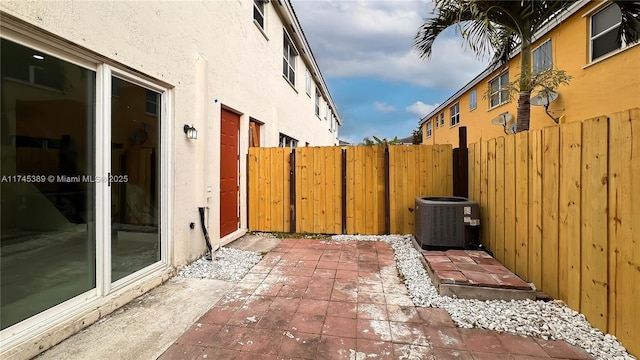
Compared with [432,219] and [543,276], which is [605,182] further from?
[432,219]

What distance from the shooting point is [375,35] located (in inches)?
337

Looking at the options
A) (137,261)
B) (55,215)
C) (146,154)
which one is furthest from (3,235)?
(146,154)

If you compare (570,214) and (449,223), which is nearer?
(570,214)

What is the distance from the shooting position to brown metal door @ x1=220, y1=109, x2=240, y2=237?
5.08m

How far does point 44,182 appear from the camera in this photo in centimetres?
234

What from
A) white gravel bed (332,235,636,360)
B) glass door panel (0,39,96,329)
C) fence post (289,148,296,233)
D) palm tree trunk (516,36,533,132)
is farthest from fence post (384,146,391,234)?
glass door panel (0,39,96,329)

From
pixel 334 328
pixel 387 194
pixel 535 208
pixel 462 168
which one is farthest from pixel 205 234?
pixel 462 168

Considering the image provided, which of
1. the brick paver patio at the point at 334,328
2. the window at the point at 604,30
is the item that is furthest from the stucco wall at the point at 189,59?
the window at the point at 604,30

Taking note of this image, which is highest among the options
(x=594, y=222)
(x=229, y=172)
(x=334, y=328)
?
(x=229, y=172)

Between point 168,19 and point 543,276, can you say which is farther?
point 168,19

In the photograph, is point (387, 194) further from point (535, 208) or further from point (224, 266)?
point (224, 266)

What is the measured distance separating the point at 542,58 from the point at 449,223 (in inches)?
302

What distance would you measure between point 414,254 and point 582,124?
2709 millimetres

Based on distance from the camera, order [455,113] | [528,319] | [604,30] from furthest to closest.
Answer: [455,113] → [604,30] → [528,319]
